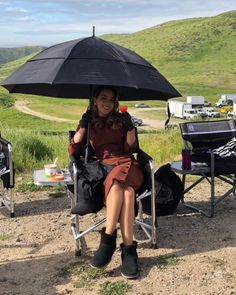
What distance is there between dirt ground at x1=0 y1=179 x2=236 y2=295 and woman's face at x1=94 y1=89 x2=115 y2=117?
3.92 feet

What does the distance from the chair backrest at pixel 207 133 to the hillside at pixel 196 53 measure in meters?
72.7

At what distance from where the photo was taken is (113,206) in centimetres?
Result: 370

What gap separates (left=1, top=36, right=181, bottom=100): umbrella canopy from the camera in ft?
11.9

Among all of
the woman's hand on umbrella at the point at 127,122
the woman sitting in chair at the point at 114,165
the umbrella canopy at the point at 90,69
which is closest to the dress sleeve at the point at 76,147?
the woman sitting in chair at the point at 114,165

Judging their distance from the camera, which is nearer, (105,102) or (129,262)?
(129,262)

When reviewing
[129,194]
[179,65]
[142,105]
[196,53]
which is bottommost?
[142,105]

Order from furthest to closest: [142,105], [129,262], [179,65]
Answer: [179,65] → [142,105] → [129,262]

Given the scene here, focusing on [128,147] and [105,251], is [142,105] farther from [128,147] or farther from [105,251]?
[105,251]

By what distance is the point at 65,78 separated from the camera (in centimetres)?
359

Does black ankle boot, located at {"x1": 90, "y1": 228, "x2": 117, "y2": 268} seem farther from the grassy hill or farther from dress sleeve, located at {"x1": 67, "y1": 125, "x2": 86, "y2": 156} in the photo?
the grassy hill

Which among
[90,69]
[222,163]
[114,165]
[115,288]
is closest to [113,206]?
[114,165]

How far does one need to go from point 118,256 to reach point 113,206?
542mm

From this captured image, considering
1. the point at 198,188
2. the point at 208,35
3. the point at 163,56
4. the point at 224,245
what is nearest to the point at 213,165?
the point at 224,245

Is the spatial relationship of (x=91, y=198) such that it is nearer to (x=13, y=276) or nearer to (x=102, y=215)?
(x=13, y=276)
